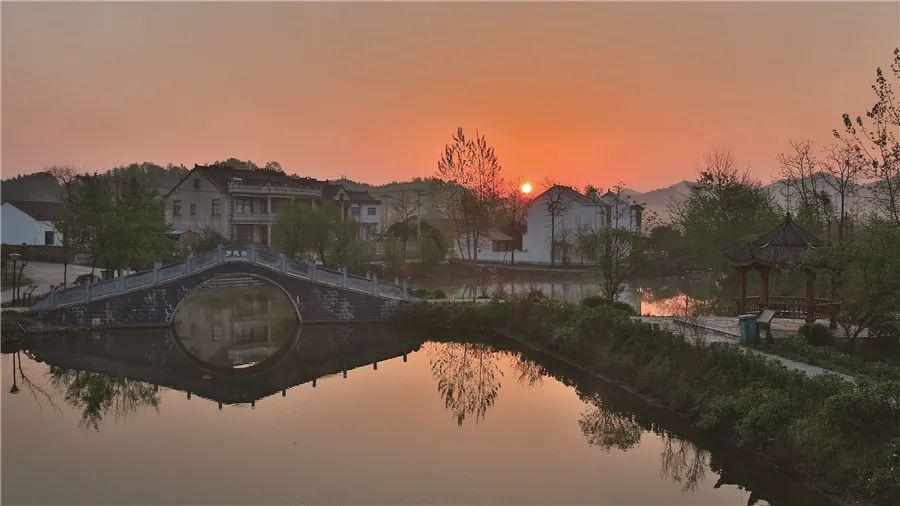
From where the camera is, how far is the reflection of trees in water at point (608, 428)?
15.1 metres

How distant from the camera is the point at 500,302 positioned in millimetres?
28312

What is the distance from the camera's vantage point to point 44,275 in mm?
35375

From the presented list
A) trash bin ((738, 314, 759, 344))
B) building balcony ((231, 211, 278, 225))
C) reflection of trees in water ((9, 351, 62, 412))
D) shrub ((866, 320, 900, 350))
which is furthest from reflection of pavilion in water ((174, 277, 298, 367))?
shrub ((866, 320, 900, 350))

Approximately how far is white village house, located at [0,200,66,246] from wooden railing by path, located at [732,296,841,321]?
43.8m

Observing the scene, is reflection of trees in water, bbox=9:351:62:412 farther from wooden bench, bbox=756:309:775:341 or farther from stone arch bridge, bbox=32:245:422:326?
wooden bench, bbox=756:309:775:341

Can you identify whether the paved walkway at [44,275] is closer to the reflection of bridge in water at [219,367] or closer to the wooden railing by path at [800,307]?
A: the reflection of bridge in water at [219,367]

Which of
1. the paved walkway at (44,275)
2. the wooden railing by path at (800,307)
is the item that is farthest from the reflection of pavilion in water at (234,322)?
the wooden railing by path at (800,307)

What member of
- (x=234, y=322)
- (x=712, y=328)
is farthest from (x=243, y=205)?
(x=712, y=328)

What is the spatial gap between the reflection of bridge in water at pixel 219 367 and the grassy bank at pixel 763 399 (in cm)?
742

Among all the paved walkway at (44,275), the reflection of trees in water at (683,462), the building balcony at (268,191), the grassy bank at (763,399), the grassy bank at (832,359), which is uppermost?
the building balcony at (268,191)

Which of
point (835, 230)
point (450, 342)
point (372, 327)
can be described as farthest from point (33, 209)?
point (835, 230)

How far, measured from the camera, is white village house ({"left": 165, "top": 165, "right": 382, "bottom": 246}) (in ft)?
153

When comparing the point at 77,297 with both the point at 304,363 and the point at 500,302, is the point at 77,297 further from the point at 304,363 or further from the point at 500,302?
the point at 500,302

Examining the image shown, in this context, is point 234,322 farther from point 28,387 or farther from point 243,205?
point 243,205
